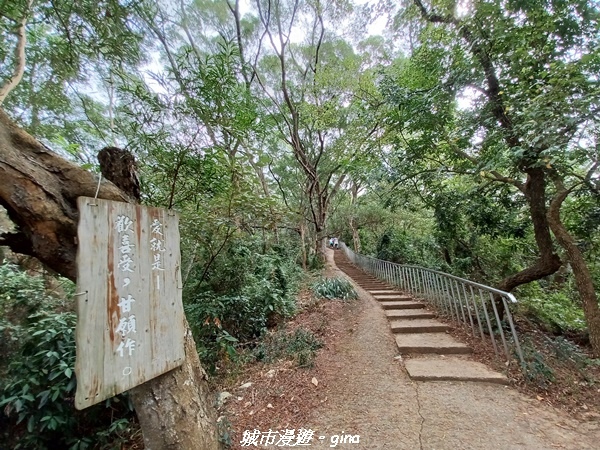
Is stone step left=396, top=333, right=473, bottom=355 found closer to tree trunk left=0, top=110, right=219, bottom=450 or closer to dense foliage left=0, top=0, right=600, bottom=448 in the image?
dense foliage left=0, top=0, right=600, bottom=448

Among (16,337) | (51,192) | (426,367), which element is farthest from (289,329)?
(51,192)

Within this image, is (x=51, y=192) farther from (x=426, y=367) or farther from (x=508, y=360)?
(x=508, y=360)

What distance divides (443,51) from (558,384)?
16.7 ft

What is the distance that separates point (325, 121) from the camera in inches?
311

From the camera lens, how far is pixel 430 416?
2.28 m

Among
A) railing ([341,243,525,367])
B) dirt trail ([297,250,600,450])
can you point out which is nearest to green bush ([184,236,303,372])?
dirt trail ([297,250,600,450])

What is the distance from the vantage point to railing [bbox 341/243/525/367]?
307 cm

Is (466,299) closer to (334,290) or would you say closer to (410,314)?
(410,314)

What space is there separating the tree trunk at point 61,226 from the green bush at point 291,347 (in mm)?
1747

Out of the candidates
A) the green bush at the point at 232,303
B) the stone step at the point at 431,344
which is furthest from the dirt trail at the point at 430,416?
the green bush at the point at 232,303

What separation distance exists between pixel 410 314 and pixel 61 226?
16.3ft

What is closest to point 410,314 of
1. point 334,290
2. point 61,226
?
point 334,290

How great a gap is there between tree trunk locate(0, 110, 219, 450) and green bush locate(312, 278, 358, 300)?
167 inches

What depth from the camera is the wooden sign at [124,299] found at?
1194 millimetres
